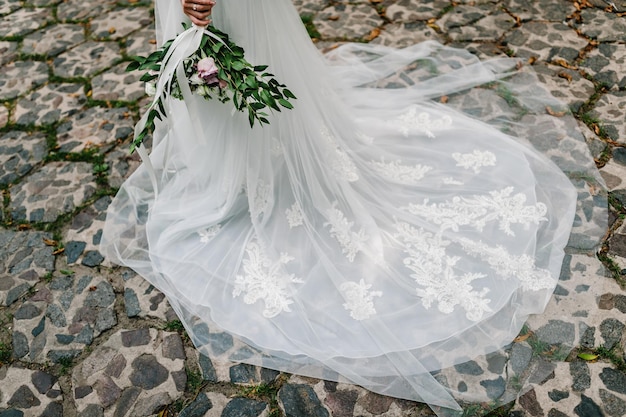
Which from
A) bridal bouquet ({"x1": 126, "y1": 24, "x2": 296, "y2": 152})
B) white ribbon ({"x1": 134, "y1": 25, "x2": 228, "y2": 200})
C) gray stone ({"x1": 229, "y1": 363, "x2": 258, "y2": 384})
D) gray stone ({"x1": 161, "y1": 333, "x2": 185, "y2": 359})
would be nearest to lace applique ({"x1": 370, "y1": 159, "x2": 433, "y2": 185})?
bridal bouquet ({"x1": 126, "y1": 24, "x2": 296, "y2": 152})

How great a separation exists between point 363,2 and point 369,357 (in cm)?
289

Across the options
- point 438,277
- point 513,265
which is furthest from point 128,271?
point 513,265

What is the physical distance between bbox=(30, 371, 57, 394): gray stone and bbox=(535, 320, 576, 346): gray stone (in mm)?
1897

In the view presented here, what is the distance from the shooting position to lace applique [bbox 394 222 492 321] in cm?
217

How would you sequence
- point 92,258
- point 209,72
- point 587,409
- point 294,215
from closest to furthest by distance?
point 587,409, point 209,72, point 294,215, point 92,258

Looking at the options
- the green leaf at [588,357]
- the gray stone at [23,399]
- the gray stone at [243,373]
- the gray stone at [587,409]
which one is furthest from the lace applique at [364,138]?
the gray stone at [23,399]

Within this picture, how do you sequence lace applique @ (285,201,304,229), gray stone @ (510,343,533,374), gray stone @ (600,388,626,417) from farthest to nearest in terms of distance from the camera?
lace applique @ (285,201,304,229), gray stone @ (510,343,533,374), gray stone @ (600,388,626,417)

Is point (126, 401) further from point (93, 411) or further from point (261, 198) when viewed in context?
point (261, 198)

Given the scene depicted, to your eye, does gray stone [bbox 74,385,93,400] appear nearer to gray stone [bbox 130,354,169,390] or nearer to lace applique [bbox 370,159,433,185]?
gray stone [bbox 130,354,169,390]

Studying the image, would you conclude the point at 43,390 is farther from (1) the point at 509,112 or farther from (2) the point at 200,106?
(1) the point at 509,112

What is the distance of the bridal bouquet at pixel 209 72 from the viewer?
6.73 feet

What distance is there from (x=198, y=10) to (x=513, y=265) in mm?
1568

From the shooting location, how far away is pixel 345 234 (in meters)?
2.41

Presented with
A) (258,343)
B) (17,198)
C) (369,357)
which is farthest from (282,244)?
(17,198)
